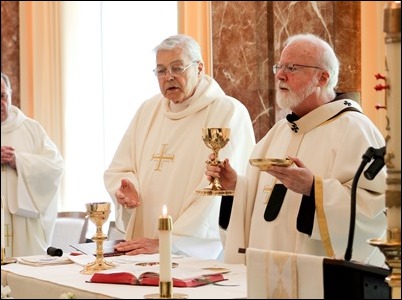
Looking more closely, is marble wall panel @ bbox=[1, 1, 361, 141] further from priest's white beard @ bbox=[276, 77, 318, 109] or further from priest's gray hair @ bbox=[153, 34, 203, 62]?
priest's white beard @ bbox=[276, 77, 318, 109]

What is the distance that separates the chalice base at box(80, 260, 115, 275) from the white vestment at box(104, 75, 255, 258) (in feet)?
5.24

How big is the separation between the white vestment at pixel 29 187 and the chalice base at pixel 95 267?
406 cm

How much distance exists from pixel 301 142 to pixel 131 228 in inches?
65.4

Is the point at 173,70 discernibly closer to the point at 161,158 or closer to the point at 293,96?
the point at 161,158

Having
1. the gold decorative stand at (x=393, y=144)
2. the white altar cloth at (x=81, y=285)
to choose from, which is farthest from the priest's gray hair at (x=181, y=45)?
the gold decorative stand at (x=393, y=144)

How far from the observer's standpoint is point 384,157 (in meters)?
3.31

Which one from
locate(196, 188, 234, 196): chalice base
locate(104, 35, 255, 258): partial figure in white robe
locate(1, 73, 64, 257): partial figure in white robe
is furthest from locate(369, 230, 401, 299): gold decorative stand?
locate(1, 73, 64, 257): partial figure in white robe

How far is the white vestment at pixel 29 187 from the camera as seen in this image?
8578 millimetres

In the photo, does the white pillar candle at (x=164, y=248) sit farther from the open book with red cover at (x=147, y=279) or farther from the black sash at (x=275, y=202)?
the black sash at (x=275, y=202)

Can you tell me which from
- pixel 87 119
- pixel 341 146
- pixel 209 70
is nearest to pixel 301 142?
pixel 341 146

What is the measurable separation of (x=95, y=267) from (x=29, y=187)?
4.34 m

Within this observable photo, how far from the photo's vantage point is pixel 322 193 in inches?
186

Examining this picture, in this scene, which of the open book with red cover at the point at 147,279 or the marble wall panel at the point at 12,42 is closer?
the open book with red cover at the point at 147,279

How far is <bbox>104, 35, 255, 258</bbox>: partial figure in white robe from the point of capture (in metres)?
6.25
